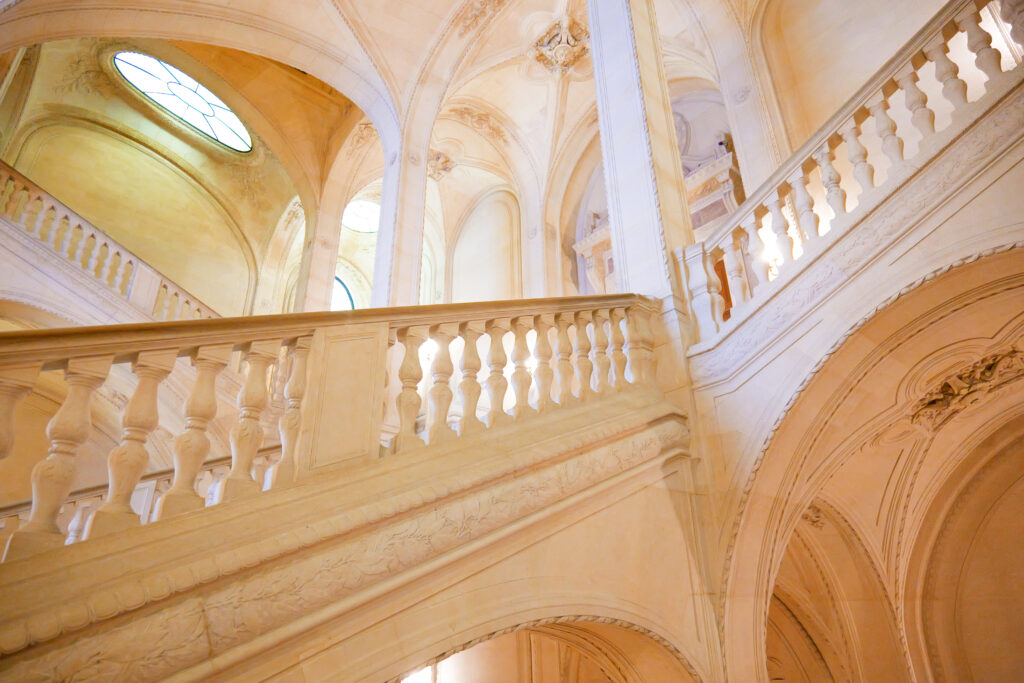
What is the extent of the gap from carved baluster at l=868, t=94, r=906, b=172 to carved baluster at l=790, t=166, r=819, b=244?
1.40 feet

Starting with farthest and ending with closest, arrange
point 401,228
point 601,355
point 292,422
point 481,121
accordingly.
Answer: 1. point 481,121
2. point 401,228
3. point 601,355
4. point 292,422

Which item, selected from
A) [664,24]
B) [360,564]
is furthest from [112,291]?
[664,24]

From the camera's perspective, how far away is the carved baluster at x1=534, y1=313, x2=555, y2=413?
10.7 feet

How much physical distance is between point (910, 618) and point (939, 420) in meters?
1.95

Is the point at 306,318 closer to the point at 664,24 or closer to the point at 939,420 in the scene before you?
the point at 939,420

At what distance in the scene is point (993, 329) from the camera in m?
3.69

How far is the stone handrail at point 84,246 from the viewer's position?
7016 mm

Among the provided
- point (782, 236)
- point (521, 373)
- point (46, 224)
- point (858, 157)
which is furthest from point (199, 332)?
point (46, 224)

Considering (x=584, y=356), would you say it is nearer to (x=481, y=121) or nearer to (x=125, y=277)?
(x=125, y=277)

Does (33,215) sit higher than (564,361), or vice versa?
(33,215)

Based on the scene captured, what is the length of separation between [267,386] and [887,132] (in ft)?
10.2

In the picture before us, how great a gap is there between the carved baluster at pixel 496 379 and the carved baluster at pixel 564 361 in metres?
0.37

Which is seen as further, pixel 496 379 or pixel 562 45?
pixel 562 45

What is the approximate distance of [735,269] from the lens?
3.96 m
